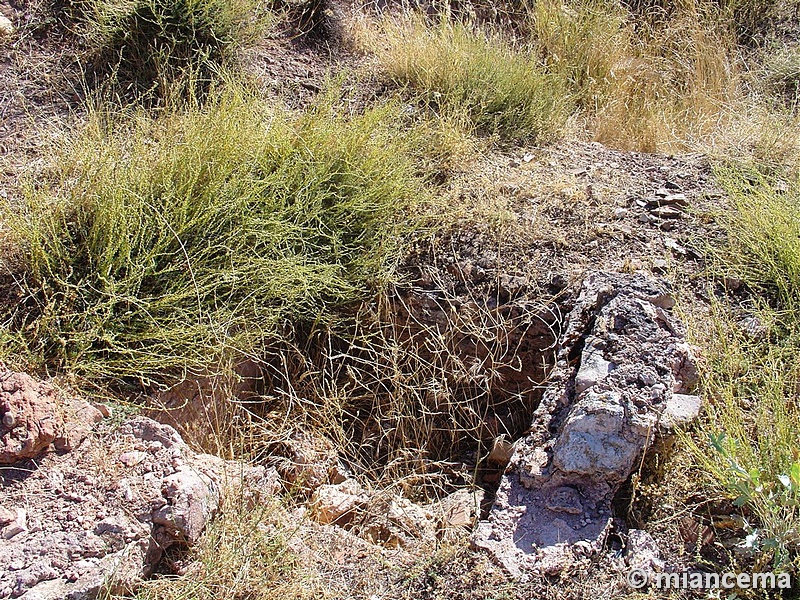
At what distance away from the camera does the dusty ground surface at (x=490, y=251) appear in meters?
1.96

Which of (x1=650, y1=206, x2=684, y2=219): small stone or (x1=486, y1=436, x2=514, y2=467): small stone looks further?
(x1=650, y1=206, x2=684, y2=219): small stone

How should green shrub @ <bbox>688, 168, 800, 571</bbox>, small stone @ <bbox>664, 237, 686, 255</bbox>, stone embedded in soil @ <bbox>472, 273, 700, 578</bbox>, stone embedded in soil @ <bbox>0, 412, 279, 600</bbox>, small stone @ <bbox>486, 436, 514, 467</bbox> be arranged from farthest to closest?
small stone @ <bbox>664, 237, 686, 255</bbox>, small stone @ <bbox>486, 436, 514, 467</bbox>, stone embedded in soil @ <bbox>472, 273, 700, 578</bbox>, green shrub @ <bbox>688, 168, 800, 571</bbox>, stone embedded in soil @ <bbox>0, 412, 279, 600</bbox>

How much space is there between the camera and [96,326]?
7.52ft

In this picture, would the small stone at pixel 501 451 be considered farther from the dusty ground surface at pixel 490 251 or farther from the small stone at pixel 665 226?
the small stone at pixel 665 226

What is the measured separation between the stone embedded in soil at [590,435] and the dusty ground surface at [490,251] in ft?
0.26

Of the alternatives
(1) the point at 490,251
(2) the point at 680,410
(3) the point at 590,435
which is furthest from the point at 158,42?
(2) the point at 680,410

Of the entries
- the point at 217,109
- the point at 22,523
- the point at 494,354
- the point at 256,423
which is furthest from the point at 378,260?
the point at 22,523

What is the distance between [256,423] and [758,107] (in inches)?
125

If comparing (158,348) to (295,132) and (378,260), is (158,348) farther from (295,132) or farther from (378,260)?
(295,132)

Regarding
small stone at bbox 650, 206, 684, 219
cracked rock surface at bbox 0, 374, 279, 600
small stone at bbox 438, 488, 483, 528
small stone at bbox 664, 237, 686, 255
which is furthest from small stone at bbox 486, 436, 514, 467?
small stone at bbox 650, 206, 684, 219

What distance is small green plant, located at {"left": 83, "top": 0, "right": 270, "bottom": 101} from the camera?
352 centimetres

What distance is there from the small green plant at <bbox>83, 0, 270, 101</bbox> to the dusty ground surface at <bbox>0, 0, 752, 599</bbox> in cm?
21

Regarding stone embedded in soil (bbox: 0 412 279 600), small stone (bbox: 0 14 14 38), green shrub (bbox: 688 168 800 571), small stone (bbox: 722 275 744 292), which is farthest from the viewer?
small stone (bbox: 0 14 14 38)

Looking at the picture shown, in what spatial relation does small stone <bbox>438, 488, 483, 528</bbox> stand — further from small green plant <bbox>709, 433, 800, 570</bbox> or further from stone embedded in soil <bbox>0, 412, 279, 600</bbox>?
small green plant <bbox>709, 433, 800, 570</bbox>
